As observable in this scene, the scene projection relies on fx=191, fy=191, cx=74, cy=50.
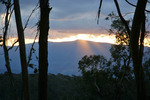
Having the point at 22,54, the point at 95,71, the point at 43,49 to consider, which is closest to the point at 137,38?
the point at 43,49

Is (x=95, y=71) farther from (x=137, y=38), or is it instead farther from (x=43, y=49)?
(x=137, y=38)

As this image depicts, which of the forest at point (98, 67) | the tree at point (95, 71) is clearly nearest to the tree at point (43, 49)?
the forest at point (98, 67)

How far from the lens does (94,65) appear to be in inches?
810

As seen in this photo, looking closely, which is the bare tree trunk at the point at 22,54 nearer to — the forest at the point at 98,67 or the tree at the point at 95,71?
the forest at the point at 98,67

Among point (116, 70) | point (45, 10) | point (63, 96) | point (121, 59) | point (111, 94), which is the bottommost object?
point (63, 96)

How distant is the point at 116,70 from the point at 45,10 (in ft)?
52.5

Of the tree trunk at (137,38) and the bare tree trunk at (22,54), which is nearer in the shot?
the tree trunk at (137,38)

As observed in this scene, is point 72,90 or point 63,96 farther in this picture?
point 72,90

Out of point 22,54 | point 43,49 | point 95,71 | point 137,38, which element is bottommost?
point 95,71

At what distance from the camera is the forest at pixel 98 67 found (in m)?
3.58

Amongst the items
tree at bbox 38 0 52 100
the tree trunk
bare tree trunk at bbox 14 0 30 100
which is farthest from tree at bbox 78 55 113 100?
the tree trunk

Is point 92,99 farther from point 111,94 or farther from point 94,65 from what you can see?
point 94,65

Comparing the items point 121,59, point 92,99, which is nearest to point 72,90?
point 92,99

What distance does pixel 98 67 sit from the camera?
20844mm
